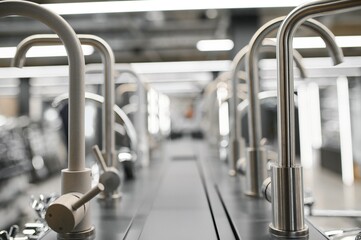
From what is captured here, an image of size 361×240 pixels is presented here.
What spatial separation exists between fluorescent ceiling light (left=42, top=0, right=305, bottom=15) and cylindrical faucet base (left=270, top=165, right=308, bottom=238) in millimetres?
1663

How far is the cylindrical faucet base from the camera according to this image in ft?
1.93

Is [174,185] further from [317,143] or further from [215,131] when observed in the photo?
[317,143]

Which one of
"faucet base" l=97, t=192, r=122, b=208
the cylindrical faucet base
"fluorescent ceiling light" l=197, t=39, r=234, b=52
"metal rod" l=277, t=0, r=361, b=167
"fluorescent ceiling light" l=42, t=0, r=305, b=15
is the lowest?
"faucet base" l=97, t=192, r=122, b=208

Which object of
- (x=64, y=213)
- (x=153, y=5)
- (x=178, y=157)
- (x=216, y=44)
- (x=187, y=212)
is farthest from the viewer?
(x=216, y=44)

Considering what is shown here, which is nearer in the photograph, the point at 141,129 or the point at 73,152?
the point at 73,152

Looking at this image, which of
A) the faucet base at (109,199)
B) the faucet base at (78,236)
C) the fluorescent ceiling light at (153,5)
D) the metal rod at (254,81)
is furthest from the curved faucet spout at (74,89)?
the fluorescent ceiling light at (153,5)

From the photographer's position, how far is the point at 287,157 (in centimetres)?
58

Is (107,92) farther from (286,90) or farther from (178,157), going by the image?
(178,157)

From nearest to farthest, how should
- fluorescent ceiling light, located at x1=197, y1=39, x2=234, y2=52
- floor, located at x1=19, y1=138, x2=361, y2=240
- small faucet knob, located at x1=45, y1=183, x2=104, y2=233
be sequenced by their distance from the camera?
small faucet knob, located at x1=45, y1=183, x2=104, y2=233
floor, located at x1=19, y1=138, x2=361, y2=240
fluorescent ceiling light, located at x1=197, y1=39, x2=234, y2=52

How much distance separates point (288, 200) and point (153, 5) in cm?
180

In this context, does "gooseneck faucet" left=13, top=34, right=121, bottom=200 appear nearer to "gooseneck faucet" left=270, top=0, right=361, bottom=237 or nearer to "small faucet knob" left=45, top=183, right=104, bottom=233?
"small faucet knob" left=45, top=183, right=104, bottom=233

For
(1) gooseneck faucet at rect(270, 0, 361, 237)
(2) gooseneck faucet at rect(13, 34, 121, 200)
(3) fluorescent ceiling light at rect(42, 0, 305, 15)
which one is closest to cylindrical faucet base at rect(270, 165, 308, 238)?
(1) gooseneck faucet at rect(270, 0, 361, 237)

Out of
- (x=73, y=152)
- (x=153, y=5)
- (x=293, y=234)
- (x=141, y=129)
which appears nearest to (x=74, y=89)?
(x=73, y=152)

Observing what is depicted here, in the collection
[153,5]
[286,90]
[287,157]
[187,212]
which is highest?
[153,5]
